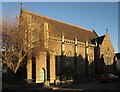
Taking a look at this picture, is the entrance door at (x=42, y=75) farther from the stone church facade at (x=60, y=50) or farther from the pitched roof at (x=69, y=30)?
the pitched roof at (x=69, y=30)

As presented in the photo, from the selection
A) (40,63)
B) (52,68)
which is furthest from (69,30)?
(40,63)

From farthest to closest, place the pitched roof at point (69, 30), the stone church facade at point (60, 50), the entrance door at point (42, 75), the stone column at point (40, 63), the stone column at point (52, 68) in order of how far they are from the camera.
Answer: the pitched roof at point (69, 30), the stone column at point (52, 68), the entrance door at point (42, 75), the stone column at point (40, 63), the stone church facade at point (60, 50)

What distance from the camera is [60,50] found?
46.7 metres

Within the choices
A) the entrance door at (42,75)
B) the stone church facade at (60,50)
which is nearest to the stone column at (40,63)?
the stone church facade at (60,50)

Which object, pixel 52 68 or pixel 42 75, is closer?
pixel 42 75

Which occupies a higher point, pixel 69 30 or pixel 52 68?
pixel 69 30

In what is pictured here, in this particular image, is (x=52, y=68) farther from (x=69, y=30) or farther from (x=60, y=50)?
(x=69, y=30)

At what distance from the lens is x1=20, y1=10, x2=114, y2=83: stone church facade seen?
36.3 m

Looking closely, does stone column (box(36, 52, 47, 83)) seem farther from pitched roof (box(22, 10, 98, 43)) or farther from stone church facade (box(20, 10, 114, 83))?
pitched roof (box(22, 10, 98, 43))

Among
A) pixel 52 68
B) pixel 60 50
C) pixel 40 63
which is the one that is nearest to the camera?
pixel 40 63

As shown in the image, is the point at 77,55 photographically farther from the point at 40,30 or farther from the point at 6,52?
the point at 6,52

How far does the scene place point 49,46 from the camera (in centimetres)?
4134

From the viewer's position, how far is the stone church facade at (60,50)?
3631 centimetres

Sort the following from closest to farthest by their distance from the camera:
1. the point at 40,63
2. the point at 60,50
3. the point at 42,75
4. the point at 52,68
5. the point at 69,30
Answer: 1. the point at 40,63
2. the point at 42,75
3. the point at 52,68
4. the point at 60,50
5. the point at 69,30
